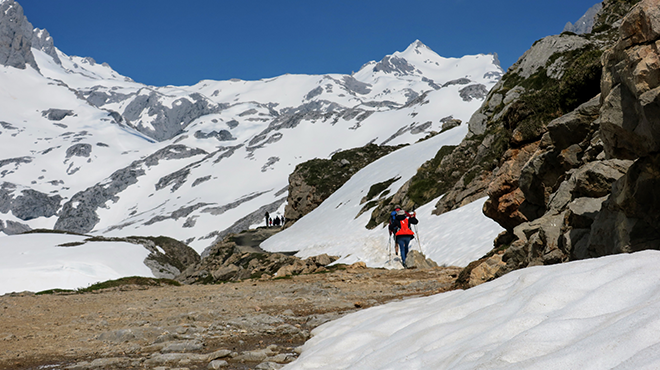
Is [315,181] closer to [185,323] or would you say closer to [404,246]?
[404,246]

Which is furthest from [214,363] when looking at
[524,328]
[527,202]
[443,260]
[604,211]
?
[443,260]

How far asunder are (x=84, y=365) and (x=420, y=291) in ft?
30.4

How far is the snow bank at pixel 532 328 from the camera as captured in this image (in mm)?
3500

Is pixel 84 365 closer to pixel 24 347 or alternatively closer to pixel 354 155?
pixel 24 347

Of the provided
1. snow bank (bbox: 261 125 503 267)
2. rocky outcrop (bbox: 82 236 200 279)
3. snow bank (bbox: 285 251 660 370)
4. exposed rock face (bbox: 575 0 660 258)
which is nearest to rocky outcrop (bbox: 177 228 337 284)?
snow bank (bbox: 261 125 503 267)

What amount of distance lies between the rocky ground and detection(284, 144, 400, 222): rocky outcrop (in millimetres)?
Answer: 49668

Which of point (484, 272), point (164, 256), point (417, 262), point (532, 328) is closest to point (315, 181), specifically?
point (164, 256)

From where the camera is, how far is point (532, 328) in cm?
437

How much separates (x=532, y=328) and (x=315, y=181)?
212 ft

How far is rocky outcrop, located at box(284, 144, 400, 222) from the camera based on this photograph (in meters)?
67.4

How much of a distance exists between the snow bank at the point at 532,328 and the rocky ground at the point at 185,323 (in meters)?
1.63

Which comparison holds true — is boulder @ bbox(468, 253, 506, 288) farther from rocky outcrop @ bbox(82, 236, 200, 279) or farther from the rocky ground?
rocky outcrop @ bbox(82, 236, 200, 279)

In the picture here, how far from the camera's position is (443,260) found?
70.2ft

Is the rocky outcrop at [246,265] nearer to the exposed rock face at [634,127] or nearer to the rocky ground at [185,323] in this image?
the rocky ground at [185,323]
